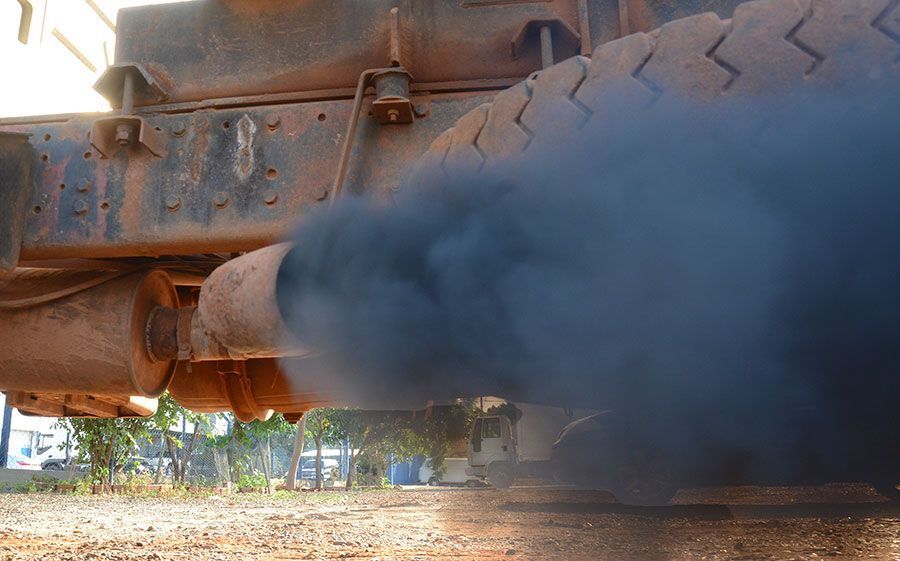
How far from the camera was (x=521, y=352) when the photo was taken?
1.39 m

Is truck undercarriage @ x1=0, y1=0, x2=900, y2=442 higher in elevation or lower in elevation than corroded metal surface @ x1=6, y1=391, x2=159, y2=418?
higher

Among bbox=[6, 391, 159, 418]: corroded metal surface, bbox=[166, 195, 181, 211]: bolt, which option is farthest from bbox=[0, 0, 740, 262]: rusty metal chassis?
bbox=[6, 391, 159, 418]: corroded metal surface

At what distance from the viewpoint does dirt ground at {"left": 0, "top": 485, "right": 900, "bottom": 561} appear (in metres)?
3.77

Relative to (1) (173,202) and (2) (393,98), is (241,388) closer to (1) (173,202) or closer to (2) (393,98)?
(1) (173,202)

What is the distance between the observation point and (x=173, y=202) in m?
1.83

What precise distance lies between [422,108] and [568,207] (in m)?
0.67

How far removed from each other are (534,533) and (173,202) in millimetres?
3833

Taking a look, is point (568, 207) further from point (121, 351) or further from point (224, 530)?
point (224, 530)

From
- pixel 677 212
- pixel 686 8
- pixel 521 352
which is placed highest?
pixel 686 8

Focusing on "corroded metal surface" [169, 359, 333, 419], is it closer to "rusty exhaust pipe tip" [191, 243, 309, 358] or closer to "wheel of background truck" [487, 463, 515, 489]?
"rusty exhaust pipe tip" [191, 243, 309, 358]

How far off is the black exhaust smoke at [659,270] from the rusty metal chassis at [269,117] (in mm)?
347

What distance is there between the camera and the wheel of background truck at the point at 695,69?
1.12 m

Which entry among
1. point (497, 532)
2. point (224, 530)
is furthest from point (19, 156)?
point (224, 530)

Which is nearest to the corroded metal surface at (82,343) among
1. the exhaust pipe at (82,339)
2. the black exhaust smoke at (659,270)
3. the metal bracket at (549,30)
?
the exhaust pipe at (82,339)
